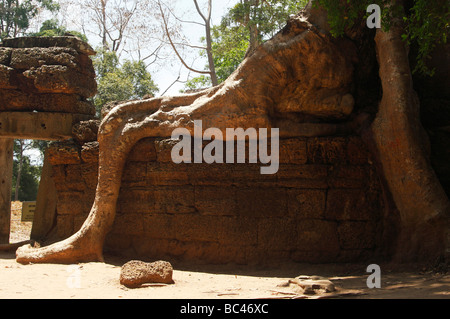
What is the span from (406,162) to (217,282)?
251cm

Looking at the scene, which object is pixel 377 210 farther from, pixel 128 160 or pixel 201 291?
pixel 128 160

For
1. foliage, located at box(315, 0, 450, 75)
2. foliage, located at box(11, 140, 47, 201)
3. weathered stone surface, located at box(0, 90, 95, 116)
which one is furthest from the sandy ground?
foliage, located at box(11, 140, 47, 201)

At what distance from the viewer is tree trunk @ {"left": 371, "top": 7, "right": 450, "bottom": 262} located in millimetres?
4695

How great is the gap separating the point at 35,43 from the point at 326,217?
21.0 feet

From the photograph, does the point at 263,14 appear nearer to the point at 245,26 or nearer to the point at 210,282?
the point at 245,26

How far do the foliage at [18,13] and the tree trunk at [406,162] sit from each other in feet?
63.6

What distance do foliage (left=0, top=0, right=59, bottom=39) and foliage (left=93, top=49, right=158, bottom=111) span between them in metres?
4.39

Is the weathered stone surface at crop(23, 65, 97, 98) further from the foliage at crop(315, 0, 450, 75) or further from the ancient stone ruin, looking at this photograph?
the foliage at crop(315, 0, 450, 75)

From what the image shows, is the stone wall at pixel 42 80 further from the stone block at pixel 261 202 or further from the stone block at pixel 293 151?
the stone block at pixel 293 151

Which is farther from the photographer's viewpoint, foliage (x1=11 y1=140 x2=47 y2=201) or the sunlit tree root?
foliage (x1=11 y1=140 x2=47 y2=201)

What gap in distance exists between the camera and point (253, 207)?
5.62m

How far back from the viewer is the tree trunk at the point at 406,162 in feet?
15.4

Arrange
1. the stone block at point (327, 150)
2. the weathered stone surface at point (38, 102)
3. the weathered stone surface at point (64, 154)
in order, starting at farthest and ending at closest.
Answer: the weathered stone surface at point (38, 102)
the weathered stone surface at point (64, 154)
the stone block at point (327, 150)

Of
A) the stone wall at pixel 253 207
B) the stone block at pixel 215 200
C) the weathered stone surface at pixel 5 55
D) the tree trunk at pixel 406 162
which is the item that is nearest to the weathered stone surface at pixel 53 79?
the weathered stone surface at pixel 5 55
